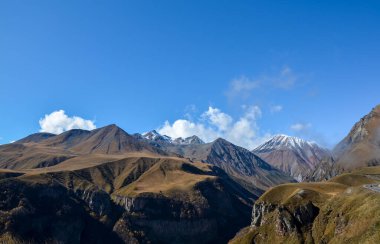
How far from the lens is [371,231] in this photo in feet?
648
